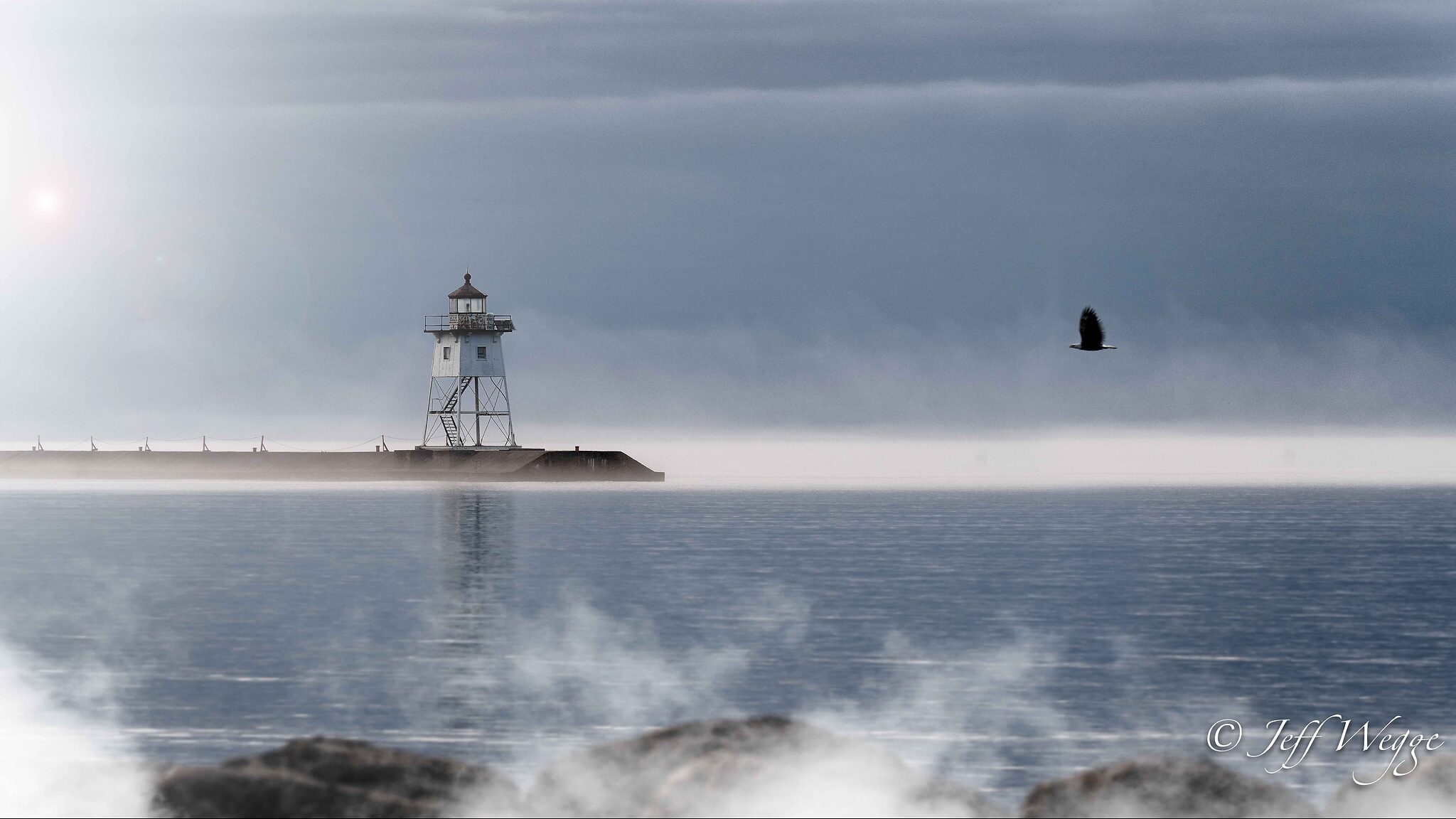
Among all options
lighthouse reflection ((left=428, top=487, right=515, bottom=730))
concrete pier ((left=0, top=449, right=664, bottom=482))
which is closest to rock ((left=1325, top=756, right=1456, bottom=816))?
lighthouse reflection ((left=428, top=487, right=515, bottom=730))

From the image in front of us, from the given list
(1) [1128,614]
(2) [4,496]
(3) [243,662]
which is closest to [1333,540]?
(1) [1128,614]

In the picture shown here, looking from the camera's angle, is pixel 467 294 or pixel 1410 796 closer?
pixel 1410 796

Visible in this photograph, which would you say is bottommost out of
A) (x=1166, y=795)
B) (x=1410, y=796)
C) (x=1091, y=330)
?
(x=1410, y=796)

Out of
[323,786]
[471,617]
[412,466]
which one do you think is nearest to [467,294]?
[412,466]

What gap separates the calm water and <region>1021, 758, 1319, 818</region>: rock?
17.0 feet

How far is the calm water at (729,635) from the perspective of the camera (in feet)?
98.1

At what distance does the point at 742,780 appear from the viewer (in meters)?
18.5

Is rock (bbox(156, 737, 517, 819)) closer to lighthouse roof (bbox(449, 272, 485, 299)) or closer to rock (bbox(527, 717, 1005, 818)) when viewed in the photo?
rock (bbox(527, 717, 1005, 818))

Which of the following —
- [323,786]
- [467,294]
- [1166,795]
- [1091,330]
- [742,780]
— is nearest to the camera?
[323,786]

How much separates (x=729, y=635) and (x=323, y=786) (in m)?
26.3

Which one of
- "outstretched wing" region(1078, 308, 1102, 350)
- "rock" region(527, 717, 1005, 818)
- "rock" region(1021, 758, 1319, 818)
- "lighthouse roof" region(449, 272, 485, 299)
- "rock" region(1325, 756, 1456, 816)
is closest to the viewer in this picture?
"rock" region(527, 717, 1005, 818)

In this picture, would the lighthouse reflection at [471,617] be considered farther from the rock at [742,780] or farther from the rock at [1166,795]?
the rock at [1166,795]

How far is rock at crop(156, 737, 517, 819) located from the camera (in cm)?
1808

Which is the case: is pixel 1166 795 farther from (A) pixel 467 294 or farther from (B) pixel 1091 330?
(A) pixel 467 294
